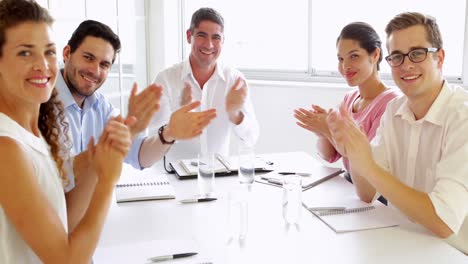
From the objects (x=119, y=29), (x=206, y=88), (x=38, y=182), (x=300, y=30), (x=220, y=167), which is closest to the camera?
(x=38, y=182)

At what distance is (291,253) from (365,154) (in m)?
0.46

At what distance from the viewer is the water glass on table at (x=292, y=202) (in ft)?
5.49

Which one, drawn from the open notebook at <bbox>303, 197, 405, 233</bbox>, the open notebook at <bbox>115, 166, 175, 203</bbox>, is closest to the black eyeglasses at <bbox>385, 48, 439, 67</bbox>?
the open notebook at <bbox>303, 197, 405, 233</bbox>

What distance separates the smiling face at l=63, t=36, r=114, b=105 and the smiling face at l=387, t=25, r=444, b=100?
50.0 inches

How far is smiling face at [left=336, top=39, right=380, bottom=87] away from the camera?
2518 millimetres

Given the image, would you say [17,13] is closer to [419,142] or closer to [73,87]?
[73,87]

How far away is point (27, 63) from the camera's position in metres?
1.28

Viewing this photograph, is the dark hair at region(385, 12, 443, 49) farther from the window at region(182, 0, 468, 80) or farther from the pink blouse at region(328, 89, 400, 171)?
the window at region(182, 0, 468, 80)

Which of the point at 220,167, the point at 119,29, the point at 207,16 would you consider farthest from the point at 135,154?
the point at 119,29

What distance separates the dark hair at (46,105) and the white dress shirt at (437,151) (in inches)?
45.5

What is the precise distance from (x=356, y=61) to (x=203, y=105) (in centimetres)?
101

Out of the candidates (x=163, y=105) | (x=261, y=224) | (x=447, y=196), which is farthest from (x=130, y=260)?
(x=163, y=105)

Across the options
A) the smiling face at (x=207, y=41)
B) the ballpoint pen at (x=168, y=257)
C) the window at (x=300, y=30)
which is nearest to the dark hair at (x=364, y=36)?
the smiling face at (x=207, y=41)

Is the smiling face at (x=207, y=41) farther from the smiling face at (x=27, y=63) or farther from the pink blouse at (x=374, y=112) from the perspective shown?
the smiling face at (x=27, y=63)
